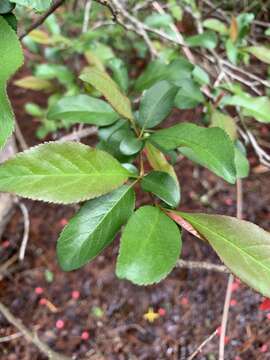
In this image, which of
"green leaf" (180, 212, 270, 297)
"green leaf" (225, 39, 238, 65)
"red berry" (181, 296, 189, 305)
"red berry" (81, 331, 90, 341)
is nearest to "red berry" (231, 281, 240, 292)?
"red berry" (181, 296, 189, 305)

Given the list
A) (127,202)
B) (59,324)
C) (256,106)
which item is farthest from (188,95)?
(59,324)

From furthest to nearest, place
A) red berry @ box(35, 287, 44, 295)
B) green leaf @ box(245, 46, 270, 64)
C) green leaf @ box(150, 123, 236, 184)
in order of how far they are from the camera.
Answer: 1. red berry @ box(35, 287, 44, 295)
2. green leaf @ box(245, 46, 270, 64)
3. green leaf @ box(150, 123, 236, 184)

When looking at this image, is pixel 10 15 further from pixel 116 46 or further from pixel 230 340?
pixel 116 46

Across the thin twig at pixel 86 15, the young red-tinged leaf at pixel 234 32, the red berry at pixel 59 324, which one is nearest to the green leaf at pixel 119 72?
the young red-tinged leaf at pixel 234 32

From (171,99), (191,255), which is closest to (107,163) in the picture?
(171,99)

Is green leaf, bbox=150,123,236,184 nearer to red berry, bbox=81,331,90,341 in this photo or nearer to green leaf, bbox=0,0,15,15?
green leaf, bbox=0,0,15,15

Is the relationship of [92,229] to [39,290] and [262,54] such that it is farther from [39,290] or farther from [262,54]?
[39,290]

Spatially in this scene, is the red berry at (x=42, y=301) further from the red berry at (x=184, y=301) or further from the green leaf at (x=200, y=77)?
the green leaf at (x=200, y=77)
